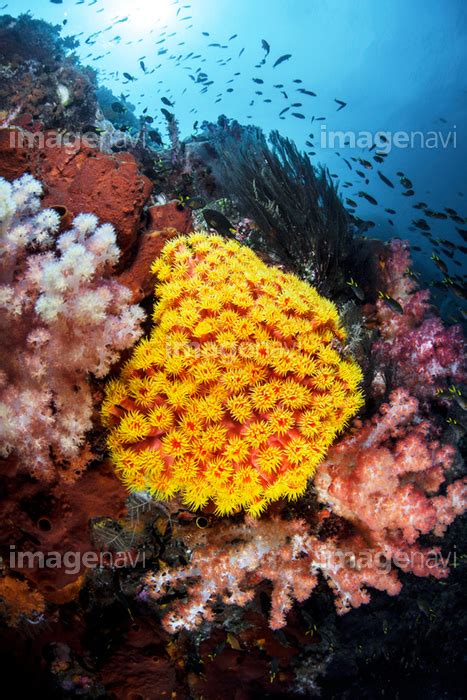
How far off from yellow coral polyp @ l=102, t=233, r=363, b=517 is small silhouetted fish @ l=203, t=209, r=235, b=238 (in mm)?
2319

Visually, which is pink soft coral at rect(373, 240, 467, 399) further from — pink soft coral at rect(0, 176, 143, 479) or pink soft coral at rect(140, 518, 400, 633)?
pink soft coral at rect(0, 176, 143, 479)

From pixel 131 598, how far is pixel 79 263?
149 inches

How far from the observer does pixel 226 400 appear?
8.77 feet

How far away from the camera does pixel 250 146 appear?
757cm

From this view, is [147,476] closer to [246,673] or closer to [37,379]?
[37,379]

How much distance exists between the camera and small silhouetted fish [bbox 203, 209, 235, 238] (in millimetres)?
5203

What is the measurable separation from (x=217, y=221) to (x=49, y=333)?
10.6ft

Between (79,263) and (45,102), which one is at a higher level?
(45,102)

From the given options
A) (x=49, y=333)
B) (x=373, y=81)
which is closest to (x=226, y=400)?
(x=49, y=333)

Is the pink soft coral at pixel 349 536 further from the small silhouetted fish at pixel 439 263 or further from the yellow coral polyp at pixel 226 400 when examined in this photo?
the small silhouetted fish at pixel 439 263

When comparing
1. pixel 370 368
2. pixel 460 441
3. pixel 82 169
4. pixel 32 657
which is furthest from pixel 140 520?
pixel 460 441

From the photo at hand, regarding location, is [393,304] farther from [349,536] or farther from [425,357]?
[349,536]

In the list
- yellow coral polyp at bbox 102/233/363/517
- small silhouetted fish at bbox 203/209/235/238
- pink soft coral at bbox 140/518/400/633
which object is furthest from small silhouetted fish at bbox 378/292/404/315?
pink soft coral at bbox 140/518/400/633

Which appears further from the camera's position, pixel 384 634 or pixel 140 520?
pixel 384 634
